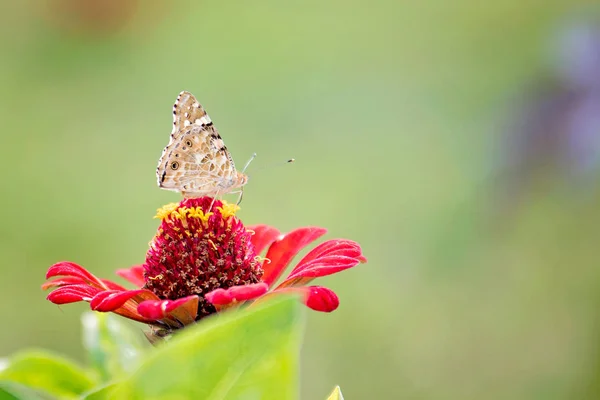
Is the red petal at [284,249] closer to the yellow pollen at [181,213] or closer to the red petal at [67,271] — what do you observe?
the yellow pollen at [181,213]

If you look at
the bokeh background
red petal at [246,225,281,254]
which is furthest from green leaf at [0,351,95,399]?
the bokeh background

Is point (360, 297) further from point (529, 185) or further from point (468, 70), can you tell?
point (468, 70)

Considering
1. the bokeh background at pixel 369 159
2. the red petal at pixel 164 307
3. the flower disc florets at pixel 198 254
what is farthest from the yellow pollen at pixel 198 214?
the bokeh background at pixel 369 159

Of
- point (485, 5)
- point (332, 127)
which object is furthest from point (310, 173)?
point (485, 5)

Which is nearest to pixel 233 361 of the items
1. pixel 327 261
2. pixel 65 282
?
pixel 327 261

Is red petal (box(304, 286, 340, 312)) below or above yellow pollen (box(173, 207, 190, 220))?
below

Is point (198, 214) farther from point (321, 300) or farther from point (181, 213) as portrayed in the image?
point (321, 300)

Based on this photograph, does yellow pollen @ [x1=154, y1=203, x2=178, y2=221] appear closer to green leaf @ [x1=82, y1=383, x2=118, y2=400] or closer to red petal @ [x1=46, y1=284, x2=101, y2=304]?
red petal @ [x1=46, y1=284, x2=101, y2=304]
